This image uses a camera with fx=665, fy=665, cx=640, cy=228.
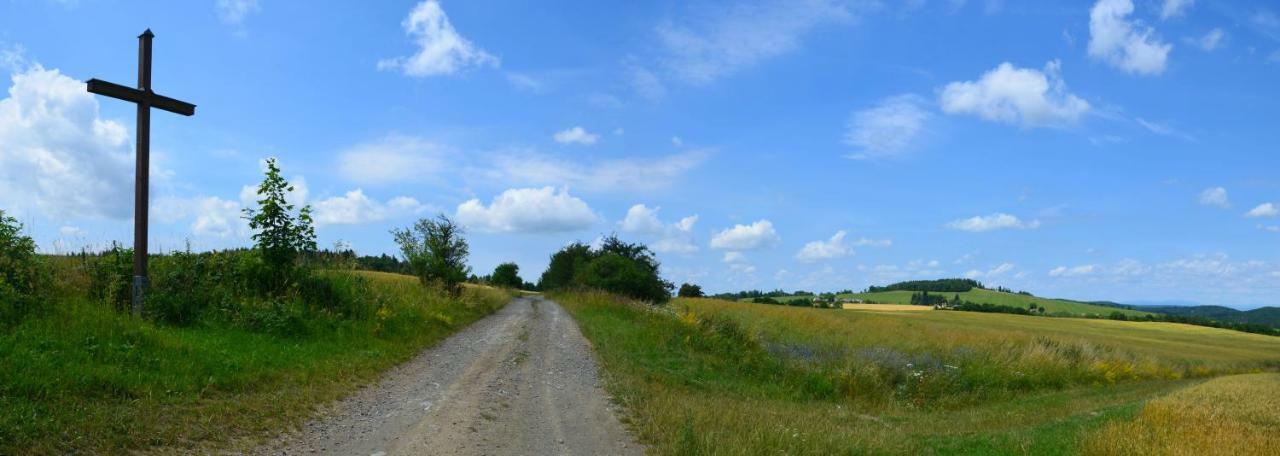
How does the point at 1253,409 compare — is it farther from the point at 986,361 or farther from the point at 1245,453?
the point at 986,361

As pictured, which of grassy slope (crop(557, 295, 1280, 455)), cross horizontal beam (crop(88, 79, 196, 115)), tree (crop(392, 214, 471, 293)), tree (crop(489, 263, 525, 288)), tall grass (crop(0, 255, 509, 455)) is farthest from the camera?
tree (crop(489, 263, 525, 288))

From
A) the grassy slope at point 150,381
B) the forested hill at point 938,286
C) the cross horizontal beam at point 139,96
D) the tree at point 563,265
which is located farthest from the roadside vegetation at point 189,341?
the forested hill at point 938,286

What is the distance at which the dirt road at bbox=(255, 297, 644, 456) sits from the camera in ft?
24.7

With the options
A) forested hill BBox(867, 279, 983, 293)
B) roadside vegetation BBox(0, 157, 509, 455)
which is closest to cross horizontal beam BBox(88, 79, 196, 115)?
roadside vegetation BBox(0, 157, 509, 455)

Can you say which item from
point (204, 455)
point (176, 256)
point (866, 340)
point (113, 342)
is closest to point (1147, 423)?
point (204, 455)

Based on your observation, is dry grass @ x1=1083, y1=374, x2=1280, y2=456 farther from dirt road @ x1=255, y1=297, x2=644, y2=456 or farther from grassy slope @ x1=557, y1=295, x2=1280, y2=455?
dirt road @ x1=255, y1=297, x2=644, y2=456

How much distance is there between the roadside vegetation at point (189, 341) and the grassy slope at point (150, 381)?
0.9 inches

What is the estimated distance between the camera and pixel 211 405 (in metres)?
8.32

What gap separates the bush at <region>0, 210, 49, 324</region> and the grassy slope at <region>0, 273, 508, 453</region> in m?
0.42

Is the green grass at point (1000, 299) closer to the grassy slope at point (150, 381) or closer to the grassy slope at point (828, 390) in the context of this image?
the grassy slope at point (828, 390)

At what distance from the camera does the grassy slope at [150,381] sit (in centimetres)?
680

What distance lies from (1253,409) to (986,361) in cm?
1232

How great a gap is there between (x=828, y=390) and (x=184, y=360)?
14.0m

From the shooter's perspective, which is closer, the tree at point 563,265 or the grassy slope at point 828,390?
the grassy slope at point 828,390
